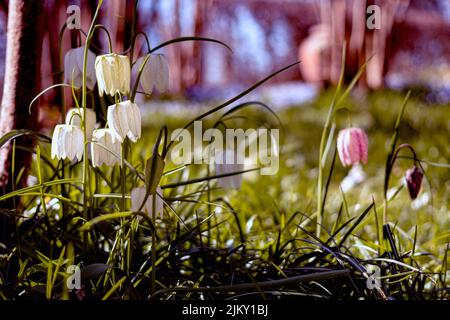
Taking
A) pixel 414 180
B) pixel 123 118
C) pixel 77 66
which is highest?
pixel 77 66

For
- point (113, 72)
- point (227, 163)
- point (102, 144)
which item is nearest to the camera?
point (113, 72)

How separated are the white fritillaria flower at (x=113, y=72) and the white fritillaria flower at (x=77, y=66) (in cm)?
18

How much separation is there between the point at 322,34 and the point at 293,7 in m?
2.48

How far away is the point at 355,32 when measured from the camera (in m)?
6.20

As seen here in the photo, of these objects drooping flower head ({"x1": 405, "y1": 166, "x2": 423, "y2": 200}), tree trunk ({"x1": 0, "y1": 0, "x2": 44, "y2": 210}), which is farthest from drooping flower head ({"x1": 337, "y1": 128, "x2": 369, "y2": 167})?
tree trunk ({"x1": 0, "y1": 0, "x2": 44, "y2": 210})

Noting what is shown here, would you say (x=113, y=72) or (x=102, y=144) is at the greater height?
(x=113, y=72)

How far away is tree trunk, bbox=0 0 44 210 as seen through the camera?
4.68 feet

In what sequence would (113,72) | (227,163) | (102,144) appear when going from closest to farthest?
(113,72)
(102,144)
(227,163)

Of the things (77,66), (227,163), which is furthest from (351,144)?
(77,66)

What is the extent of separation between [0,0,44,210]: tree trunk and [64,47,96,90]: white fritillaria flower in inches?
8.4

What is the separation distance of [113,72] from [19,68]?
1.59 feet

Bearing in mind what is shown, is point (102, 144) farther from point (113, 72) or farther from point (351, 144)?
point (351, 144)

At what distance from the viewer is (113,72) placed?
1.04 m
